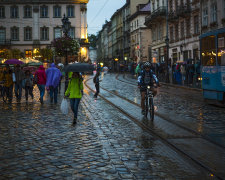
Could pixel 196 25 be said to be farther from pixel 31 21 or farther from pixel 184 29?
pixel 31 21

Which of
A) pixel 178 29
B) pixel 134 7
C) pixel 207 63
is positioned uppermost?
pixel 134 7

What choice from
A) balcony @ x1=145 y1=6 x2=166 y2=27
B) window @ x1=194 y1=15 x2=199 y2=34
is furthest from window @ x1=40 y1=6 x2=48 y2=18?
window @ x1=194 y1=15 x2=199 y2=34

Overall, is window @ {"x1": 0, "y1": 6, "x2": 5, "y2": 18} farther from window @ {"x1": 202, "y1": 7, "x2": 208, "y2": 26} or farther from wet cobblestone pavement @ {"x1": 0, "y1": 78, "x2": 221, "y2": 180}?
wet cobblestone pavement @ {"x1": 0, "y1": 78, "x2": 221, "y2": 180}

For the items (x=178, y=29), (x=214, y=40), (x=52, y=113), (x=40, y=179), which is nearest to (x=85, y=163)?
(x=40, y=179)

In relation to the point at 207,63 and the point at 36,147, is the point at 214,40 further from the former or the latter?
the point at 36,147

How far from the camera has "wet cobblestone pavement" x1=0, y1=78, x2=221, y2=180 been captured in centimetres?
535

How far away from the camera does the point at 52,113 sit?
12.7 meters

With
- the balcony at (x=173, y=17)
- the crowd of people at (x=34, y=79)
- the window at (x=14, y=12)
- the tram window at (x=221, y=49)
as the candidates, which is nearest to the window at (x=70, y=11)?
the window at (x=14, y=12)

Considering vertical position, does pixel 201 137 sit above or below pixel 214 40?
below

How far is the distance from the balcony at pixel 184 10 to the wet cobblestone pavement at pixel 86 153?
32792 mm

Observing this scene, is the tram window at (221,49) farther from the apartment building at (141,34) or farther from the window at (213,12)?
the apartment building at (141,34)

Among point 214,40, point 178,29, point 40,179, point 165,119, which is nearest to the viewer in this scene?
point 40,179

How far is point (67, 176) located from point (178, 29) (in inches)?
1669

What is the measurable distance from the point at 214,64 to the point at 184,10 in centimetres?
2779
